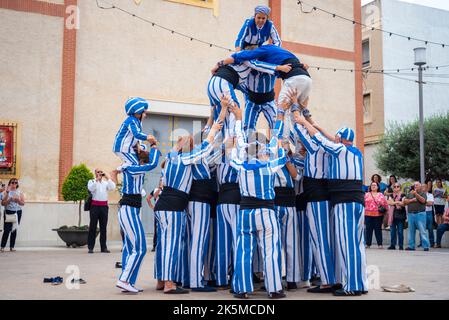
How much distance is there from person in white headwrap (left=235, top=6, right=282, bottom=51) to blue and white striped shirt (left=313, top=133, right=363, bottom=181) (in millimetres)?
1853

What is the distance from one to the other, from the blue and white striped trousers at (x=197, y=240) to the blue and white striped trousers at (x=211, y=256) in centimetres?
32

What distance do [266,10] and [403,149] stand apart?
71.1 ft

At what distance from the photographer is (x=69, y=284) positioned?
25.6 ft

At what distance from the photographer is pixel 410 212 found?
50.6 feet

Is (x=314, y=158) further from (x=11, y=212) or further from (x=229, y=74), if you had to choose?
(x=11, y=212)

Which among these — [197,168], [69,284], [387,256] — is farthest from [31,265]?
[387,256]

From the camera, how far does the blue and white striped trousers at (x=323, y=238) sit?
7296mm

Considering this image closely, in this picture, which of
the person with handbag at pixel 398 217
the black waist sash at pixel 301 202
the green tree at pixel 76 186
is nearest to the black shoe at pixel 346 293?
the black waist sash at pixel 301 202

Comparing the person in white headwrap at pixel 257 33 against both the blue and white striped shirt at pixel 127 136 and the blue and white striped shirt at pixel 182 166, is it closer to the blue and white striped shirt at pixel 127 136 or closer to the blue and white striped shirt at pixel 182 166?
the blue and white striped shirt at pixel 182 166

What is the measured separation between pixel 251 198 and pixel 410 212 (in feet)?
32.5

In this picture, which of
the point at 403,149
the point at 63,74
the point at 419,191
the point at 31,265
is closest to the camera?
the point at 31,265

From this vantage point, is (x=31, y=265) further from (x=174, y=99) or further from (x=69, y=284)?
(x=174, y=99)

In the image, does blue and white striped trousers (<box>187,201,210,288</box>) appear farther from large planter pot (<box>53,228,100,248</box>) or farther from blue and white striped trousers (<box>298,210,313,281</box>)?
large planter pot (<box>53,228,100,248</box>)

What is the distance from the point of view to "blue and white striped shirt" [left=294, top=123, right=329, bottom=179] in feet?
24.1
